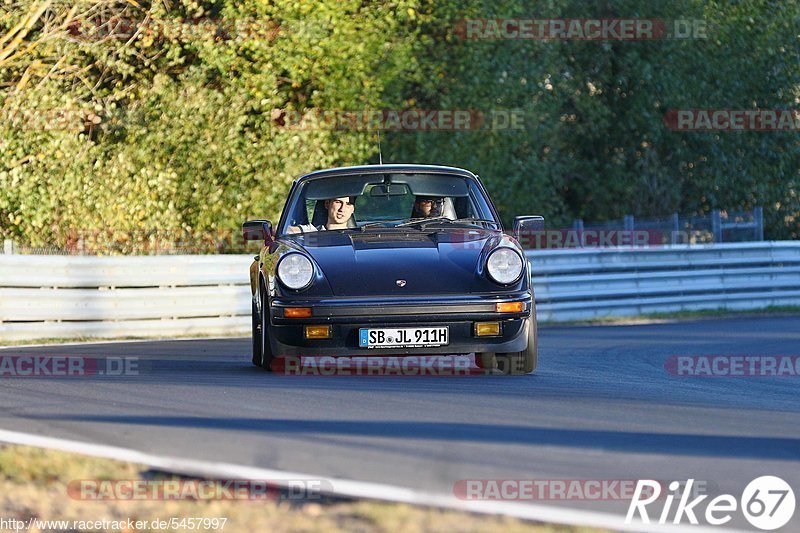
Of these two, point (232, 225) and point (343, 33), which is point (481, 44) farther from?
point (232, 225)

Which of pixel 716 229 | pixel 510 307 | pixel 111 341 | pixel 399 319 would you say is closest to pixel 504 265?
pixel 510 307

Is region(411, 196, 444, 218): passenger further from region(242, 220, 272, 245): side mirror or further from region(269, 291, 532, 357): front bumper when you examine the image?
region(269, 291, 532, 357): front bumper

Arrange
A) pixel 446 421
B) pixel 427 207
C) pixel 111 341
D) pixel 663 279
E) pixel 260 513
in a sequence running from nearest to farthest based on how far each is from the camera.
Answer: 1. pixel 260 513
2. pixel 446 421
3. pixel 427 207
4. pixel 111 341
5. pixel 663 279

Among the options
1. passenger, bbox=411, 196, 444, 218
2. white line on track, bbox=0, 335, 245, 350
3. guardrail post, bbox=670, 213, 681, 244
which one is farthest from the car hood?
guardrail post, bbox=670, 213, 681, 244

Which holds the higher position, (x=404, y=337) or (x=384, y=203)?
(x=384, y=203)

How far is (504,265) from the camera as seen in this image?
8.88m

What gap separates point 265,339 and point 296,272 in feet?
2.05

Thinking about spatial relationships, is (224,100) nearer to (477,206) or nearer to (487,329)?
(477,206)

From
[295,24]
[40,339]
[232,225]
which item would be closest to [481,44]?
[295,24]

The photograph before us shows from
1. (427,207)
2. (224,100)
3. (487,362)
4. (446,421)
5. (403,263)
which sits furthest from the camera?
(224,100)

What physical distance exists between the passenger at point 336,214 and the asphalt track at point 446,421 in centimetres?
101

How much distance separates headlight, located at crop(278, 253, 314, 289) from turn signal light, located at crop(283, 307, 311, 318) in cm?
13

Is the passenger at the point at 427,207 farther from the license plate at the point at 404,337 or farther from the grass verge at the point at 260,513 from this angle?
the grass verge at the point at 260,513

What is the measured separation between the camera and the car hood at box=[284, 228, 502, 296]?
28.8 feet
